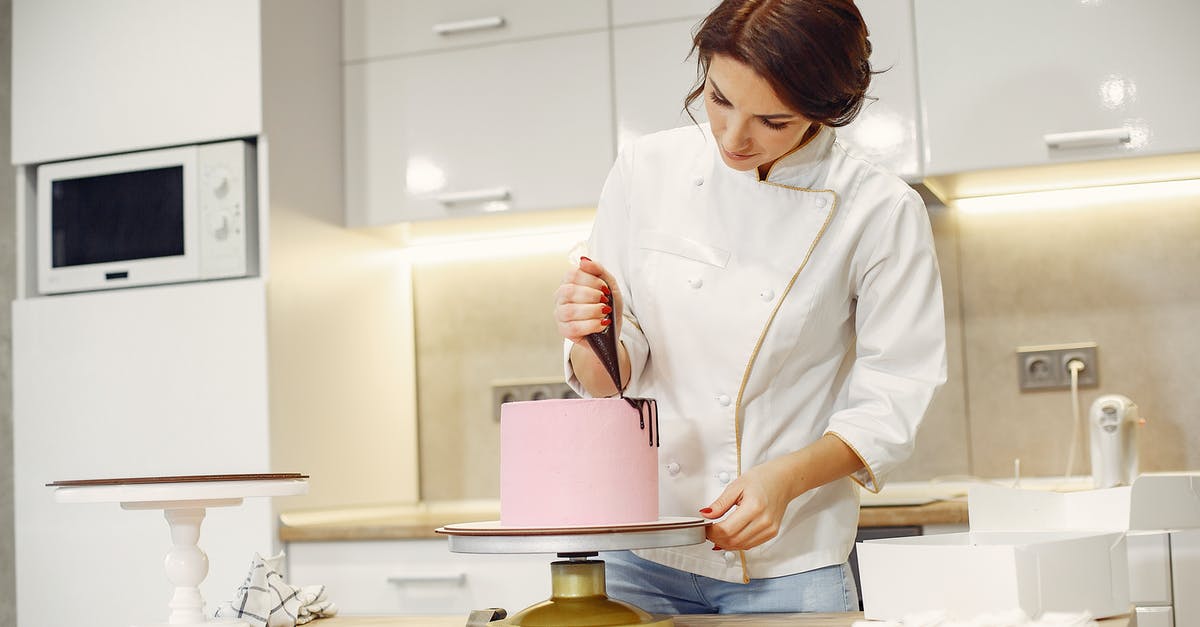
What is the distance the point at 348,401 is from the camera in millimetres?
2459

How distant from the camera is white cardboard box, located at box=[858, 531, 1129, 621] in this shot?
2.89 ft

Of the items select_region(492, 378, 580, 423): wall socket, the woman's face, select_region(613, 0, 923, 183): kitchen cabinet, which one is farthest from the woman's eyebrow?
select_region(492, 378, 580, 423): wall socket

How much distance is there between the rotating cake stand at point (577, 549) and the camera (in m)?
0.92

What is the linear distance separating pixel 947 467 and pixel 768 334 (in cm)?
127

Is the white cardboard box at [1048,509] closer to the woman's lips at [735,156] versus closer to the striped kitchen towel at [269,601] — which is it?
the woman's lips at [735,156]

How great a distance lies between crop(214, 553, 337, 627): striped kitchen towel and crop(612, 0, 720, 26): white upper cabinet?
145cm

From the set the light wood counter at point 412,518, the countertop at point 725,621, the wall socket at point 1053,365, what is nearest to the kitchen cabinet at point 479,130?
the light wood counter at point 412,518

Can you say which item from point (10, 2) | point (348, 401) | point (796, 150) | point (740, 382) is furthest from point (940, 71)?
point (10, 2)

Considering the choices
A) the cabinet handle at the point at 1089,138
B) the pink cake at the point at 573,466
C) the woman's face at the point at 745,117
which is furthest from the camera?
the cabinet handle at the point at 1089,138

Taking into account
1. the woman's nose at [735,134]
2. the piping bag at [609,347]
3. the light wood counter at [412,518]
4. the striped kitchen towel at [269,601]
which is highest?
the woman's nose at [735,134]

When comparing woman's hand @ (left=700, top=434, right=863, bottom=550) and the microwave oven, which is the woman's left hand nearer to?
woman's hand @ (left=700, top=434, right=863, bottom=550)

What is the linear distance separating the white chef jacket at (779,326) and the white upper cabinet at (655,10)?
3.42 feet

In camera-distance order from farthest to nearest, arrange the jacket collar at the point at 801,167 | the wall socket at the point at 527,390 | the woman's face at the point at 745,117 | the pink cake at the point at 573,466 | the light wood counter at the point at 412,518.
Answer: the wall socket at the point at 527,390 → the light wood counter at the point at 412,518 → the jacket collar at the point at 801,167 → the woman's face at the point at 745,117 → the pink cake at the point at 573,466

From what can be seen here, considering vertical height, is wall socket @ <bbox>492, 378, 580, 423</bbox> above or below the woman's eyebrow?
below
